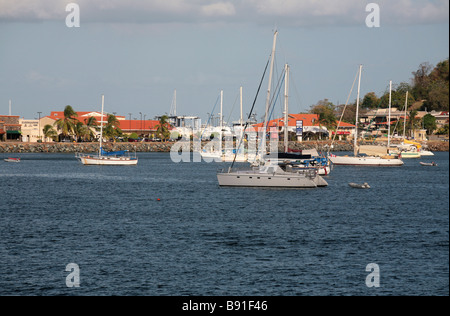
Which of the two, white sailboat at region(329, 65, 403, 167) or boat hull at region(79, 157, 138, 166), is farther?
boat hull at region(79, 157, 138, 166)

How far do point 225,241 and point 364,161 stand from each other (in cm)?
7111

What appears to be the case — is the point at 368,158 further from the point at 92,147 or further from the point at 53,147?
the point at 53,147

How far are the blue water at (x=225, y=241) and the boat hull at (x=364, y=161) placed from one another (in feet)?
112

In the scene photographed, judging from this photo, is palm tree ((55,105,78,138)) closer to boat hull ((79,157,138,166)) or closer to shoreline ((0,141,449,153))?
shoreline ((0,141,449,153))

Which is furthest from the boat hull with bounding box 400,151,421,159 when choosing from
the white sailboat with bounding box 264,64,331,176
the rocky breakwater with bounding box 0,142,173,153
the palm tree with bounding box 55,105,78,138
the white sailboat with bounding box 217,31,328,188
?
the palm tree with bounding box 55,105,78,138

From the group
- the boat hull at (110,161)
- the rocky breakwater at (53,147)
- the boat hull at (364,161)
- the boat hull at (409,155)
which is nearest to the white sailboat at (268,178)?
the boat hull at (364,161)

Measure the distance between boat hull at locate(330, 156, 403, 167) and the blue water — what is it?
3411cm

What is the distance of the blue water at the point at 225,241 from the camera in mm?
30859

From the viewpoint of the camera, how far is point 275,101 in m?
87.6

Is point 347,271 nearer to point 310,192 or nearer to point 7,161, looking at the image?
point 310,192

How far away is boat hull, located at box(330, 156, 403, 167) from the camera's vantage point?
348ft

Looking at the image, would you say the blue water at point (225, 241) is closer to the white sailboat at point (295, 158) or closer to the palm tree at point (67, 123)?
the white sailboat at point (295, 158)

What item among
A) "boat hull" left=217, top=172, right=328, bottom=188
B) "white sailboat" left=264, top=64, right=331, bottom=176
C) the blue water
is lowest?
the blue water
